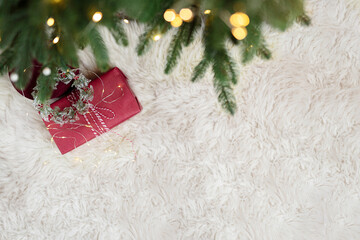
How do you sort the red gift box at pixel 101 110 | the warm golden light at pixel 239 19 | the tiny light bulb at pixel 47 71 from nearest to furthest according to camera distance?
the warm golden light at pixel 239 19, the tiny light bulb at pixel 47 71, the red gift box at pixel 101 110

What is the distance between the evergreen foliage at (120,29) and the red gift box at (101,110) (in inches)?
11.2

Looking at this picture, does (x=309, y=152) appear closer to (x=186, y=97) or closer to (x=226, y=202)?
(x=226, y=202)

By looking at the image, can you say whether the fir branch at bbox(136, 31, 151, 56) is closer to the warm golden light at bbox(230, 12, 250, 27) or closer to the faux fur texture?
the warm golden light at bbox(230, 12, 250, 27)

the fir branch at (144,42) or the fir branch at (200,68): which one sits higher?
the fir branch at (144,42)

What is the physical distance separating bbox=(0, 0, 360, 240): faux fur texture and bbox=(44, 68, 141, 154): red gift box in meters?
0.05

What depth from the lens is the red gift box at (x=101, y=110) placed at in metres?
0.77

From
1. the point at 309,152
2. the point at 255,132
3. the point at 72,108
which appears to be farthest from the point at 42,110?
the point at 309,152

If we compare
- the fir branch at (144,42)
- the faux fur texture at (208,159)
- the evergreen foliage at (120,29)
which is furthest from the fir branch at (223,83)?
the faux fur texture at (208,159)

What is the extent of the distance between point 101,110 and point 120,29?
35 centimetres

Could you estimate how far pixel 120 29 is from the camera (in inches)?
18.7

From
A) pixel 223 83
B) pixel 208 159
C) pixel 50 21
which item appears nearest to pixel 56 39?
→ pixel 50 21

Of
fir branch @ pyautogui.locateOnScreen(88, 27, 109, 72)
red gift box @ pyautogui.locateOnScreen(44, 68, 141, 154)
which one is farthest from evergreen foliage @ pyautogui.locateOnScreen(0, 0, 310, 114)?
red gift box @ pyautogui.locateOnScreen(44, 68, 141, 154)

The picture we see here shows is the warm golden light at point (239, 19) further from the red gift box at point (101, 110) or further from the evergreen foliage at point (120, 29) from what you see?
the red gift box at point (101, 110)

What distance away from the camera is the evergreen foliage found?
1.26 feet
